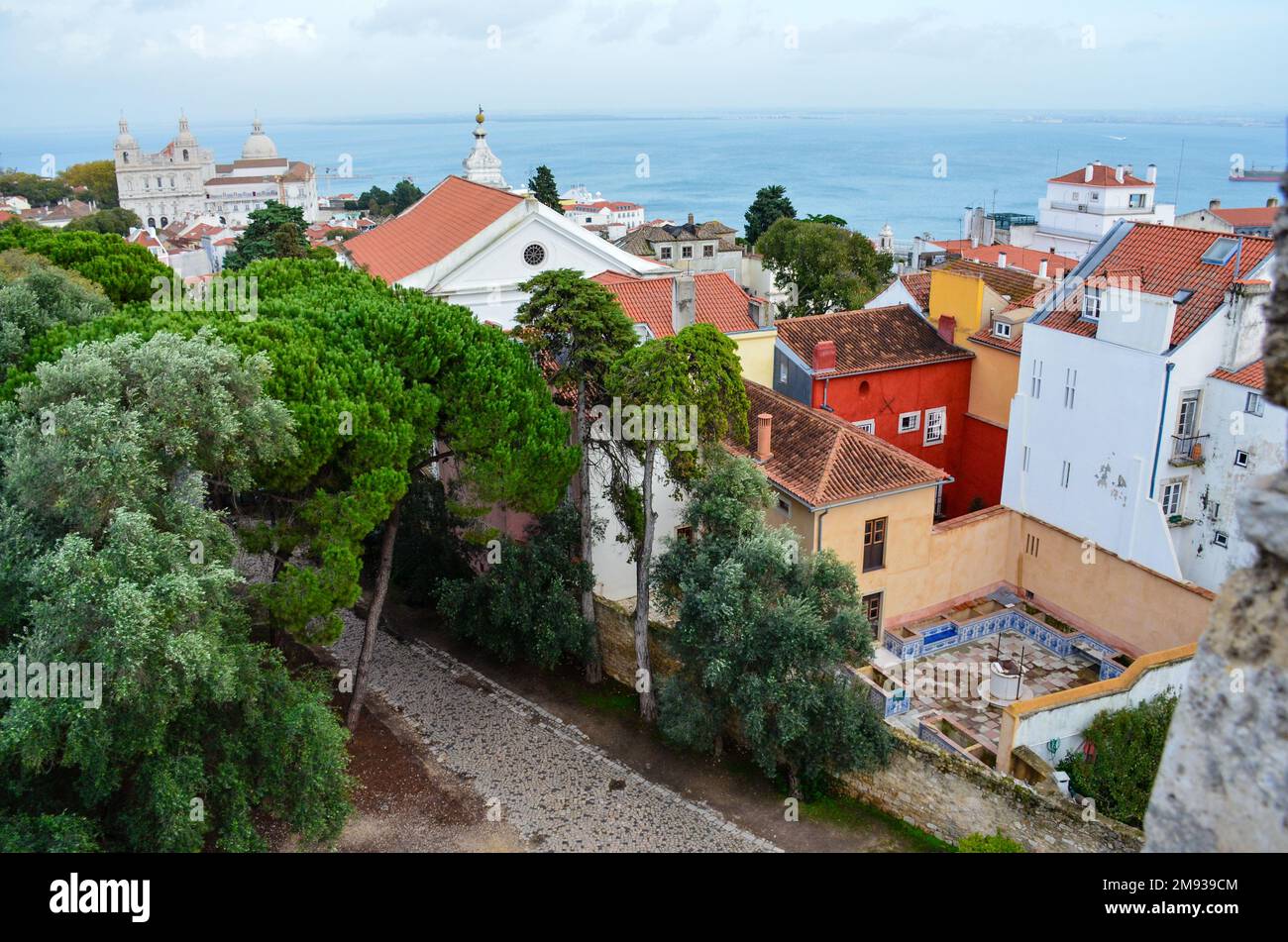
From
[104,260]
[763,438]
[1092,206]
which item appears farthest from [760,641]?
[1092,206]

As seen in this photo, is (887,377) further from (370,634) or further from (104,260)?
(104,260)

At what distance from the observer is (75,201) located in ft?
461

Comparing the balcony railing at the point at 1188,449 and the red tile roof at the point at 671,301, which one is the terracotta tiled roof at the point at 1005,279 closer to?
the red tile roof at the point at 671,301

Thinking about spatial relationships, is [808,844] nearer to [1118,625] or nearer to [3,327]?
[1118,625]

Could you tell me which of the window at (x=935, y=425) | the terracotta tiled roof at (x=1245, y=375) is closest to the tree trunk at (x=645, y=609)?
the terracotta tiled roof at (x=1245, y=375)

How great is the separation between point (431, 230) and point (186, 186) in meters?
143

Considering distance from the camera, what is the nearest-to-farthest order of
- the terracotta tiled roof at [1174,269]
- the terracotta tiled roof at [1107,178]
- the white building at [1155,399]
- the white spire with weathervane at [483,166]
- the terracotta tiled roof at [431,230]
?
the white building at [1155,399] < the terracotta tiled roof at [1174,269] < the terracotta tiled roof at [431,230] < the white spire with weathervane at [483,166] < the terracotta tiled roof at [1107,178]

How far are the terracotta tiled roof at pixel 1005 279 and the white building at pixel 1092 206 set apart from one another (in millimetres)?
42854

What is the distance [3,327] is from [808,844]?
1867 centimetres

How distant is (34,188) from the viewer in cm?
14012

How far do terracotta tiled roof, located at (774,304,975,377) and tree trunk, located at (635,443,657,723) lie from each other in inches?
428

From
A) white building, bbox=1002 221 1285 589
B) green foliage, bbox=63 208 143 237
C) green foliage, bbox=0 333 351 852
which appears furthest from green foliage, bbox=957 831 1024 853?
green foliage, bbox=63 208 143 237

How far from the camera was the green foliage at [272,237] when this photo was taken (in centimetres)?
4891

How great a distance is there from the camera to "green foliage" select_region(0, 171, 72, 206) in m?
139
